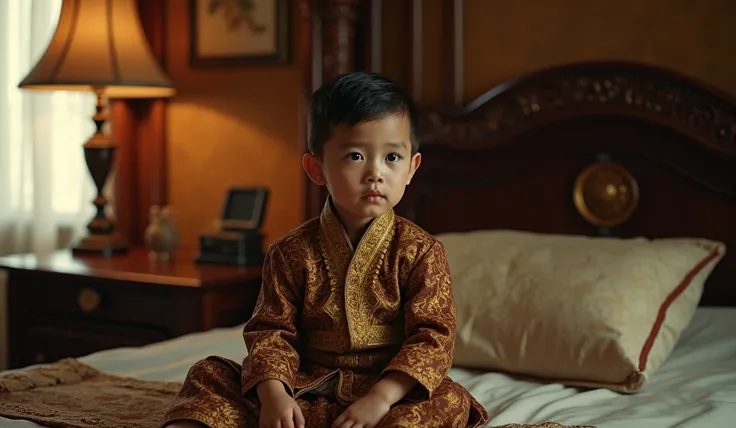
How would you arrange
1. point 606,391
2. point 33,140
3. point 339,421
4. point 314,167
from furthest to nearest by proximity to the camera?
1. point 33,140
2. point 606,391
3. point 314,167
4. point 339,421

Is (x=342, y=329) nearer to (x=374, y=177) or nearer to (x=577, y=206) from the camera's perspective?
(x=374, y=177)

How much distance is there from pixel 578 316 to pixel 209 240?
4.44 feet

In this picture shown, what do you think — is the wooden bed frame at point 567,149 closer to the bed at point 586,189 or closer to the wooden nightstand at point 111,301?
the bed at point 586,189

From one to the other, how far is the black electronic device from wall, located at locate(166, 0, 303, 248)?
0.67 ft

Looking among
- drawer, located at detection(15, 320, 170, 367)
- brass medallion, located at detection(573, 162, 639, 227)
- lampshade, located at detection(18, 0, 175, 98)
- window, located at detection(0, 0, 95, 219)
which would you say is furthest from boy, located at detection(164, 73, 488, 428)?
window, located at detection(0, 0, 95, 219)

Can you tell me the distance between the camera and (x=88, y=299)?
8.94ft

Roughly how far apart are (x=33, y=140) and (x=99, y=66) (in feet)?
1.65

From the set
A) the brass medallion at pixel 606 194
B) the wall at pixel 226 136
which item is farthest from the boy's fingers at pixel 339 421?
the wall at pixel 226 136

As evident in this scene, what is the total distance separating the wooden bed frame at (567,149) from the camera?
2256 mm

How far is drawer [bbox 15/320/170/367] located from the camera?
2.66m

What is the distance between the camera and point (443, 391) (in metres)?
1.34

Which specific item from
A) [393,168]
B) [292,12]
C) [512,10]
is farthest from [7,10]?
[393,168]

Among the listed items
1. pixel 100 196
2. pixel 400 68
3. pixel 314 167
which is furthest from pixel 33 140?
pixel 314 167

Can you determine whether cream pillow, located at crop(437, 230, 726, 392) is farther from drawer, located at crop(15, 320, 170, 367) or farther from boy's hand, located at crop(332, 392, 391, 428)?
drawer, located at crop(15, 320, 170, 367)
